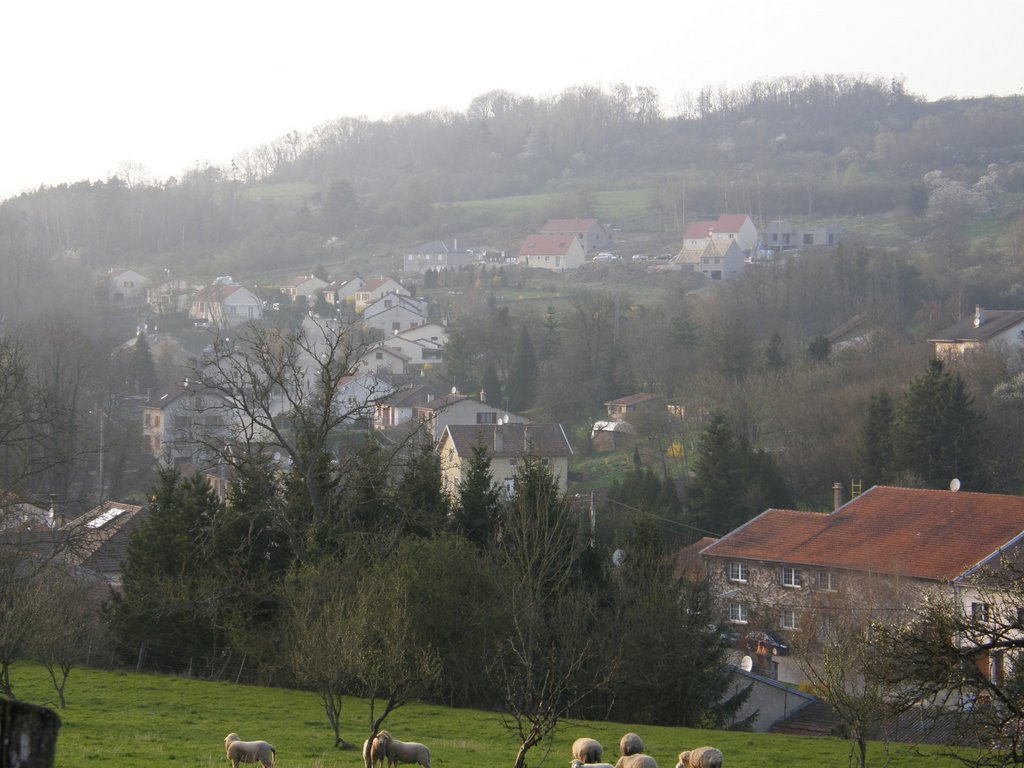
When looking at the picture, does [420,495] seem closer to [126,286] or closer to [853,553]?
[853,553]

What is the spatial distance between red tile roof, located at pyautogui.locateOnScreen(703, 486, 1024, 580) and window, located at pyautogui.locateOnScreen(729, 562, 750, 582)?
1.11ft

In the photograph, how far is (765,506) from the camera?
1539 inches

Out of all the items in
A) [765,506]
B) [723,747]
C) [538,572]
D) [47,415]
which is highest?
[47,415]

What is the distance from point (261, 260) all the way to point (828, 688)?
323 feet

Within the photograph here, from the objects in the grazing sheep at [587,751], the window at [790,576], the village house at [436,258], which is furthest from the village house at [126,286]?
the grazing sheep at [587,751]

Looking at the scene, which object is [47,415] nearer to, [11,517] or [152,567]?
[11,517]

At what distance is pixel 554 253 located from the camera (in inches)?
3942

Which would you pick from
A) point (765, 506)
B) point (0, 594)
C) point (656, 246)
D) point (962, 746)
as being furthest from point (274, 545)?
point (656, 246)

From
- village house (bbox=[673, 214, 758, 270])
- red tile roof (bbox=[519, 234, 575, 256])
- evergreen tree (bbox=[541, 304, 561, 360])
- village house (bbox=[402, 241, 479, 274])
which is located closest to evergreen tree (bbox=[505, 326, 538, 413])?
evergreen tree (bbox=[541, 304, 561, 360])

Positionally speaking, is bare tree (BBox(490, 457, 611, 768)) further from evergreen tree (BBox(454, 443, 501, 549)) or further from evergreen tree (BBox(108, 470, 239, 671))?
evergreen tree (BBox(108, 470, 239, 671))

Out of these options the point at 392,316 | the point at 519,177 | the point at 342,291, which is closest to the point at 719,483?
the point at 392,316

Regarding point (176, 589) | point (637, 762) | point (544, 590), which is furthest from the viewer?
point (176, 589)

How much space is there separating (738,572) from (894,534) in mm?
4212

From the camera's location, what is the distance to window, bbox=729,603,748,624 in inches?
1211
